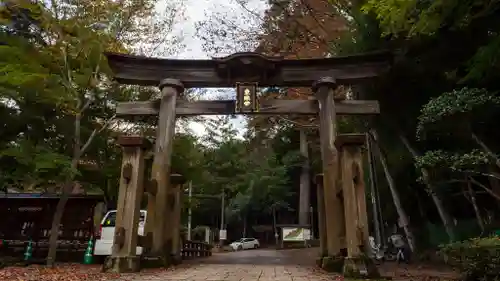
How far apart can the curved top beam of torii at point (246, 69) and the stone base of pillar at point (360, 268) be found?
448 centimetres

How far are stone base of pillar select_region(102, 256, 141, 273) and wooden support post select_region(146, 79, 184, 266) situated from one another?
648 millimetres

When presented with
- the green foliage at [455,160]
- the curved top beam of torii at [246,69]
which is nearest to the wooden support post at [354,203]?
the green foliage at [455,160]

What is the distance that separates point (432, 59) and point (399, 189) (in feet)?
17.7

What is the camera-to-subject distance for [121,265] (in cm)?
664

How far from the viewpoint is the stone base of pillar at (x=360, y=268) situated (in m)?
5.91

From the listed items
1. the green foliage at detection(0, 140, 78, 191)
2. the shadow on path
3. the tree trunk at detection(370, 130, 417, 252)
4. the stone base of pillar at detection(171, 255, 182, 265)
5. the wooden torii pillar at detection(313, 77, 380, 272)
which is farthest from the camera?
the tree trunk at detection(370, 130, 417, 252)

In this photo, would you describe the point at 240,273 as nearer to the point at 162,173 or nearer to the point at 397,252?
the point at 162,173

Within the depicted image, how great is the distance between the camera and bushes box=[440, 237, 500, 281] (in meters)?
4.86

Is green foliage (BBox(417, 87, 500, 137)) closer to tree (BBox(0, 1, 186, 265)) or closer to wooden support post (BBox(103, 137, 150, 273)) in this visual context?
wooden support post (BBox(103, 137, 150, 273))

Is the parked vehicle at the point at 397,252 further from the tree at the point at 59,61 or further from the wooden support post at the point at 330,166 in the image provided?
the tree at the point at 59,61

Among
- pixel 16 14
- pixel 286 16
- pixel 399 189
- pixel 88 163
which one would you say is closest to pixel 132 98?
pixel 88 163

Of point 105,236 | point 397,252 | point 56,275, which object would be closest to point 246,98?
point 56,275

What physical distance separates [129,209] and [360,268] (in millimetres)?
4143

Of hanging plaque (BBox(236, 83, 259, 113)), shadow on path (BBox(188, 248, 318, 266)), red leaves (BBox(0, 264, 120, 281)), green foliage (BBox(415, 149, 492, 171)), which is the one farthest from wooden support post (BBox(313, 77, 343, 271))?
red leaves (BBox(0, 264, 120, 281))
